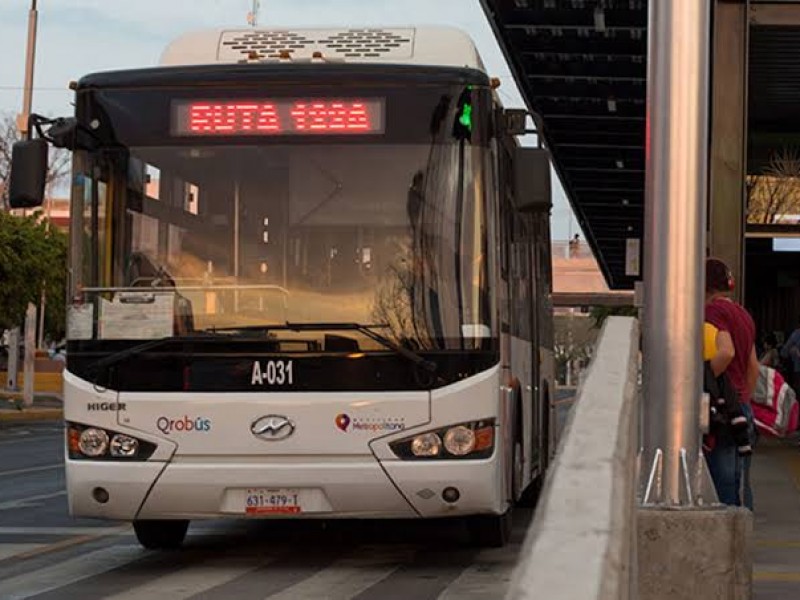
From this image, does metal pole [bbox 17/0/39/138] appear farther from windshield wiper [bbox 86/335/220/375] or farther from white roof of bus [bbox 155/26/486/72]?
windshield wiper [bbox 86/335/220/375]

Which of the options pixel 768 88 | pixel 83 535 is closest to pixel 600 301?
pixel 768 88

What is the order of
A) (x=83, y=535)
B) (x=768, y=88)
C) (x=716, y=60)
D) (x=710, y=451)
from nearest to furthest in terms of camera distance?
1. (x=710, y=451)
2. (x=83, y=535)
3. (x=716, y=60)
4. (x=768, y=88)

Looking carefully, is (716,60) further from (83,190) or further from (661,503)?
(661,503)

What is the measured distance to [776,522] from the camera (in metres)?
12.5

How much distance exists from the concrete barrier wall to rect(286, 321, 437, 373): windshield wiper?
3.67m

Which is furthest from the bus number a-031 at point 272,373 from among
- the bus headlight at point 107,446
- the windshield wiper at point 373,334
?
the bus headlight at point 107,446

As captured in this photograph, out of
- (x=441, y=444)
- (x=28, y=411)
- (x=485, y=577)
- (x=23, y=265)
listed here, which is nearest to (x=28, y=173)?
(x=441, y=444)

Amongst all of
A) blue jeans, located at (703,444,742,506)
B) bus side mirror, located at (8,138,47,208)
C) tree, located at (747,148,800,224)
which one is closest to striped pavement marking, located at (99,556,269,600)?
bus side mirror, located at (8,138,47,208)

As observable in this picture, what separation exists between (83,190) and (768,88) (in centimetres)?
1320

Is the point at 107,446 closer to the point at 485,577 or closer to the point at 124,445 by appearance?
the point at 124,445

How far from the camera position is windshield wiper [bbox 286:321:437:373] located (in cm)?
980

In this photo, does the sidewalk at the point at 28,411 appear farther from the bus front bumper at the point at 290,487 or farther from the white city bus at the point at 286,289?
the bus front bumper at the point at 290,487

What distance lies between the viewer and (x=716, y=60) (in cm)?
1603

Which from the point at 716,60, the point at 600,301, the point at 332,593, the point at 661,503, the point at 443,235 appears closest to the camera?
the point at 661,503
